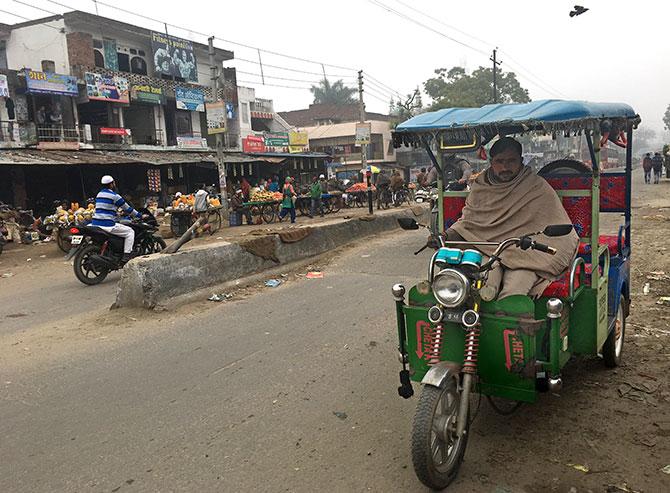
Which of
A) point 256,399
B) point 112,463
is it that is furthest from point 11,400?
point 256,399

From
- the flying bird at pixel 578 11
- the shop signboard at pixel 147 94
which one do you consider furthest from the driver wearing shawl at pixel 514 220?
the shop signboard at pixel 147 94

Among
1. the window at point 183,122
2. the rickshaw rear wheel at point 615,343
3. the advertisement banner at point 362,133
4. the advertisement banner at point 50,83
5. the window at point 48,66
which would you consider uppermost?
the window at point 48,66

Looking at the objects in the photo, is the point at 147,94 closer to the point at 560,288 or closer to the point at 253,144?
the point at 253,144

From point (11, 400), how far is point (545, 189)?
14.7 ft

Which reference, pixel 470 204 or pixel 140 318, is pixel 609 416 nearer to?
pixel 470 204

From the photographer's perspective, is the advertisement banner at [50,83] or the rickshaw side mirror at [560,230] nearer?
the rickshaw side mirror at [560,230]

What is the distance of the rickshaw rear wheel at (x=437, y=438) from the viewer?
268 cm

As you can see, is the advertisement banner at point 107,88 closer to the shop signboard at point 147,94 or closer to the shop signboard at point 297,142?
the shop signboard at point 147,94

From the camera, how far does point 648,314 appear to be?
19.4ft

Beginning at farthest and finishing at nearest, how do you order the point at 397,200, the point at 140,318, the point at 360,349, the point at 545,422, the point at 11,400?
the point at 397,200, the point at 140,318, the point at 360,349, the point at 11,400, the point at 545,422

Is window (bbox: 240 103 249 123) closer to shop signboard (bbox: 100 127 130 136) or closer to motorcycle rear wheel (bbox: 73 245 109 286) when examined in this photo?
shop signboard (bbox: 100 127 130 136)

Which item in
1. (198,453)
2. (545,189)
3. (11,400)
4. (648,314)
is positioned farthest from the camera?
(648,314)

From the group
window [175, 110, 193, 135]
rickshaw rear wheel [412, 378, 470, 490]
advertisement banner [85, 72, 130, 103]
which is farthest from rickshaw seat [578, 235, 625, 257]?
window [175, 110, 193, 135]

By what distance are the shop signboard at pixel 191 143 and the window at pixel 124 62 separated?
4710mm
